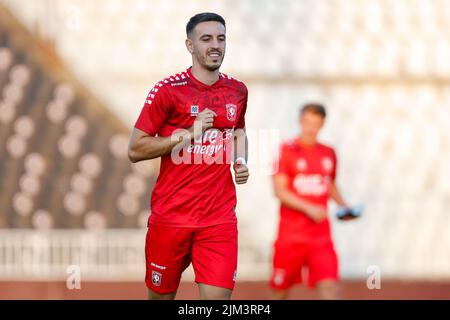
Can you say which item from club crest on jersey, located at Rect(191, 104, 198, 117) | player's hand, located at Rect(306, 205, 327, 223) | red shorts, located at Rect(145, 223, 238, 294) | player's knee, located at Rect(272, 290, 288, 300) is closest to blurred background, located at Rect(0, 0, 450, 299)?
player's knee, located at Rect(272, 290, 288, 300)

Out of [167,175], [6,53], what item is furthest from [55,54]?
[167,175]

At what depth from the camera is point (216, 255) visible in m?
5.15

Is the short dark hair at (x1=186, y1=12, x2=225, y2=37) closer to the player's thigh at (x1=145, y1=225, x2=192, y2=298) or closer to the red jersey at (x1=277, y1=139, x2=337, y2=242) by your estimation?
the player's thigh at (x1=145, y1=225, x2=192, y2=298)

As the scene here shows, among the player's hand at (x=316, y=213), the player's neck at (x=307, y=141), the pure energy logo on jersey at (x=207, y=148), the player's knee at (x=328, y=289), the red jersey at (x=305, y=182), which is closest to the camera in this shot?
the pure energy logo on jersey at (x=207, y=148)

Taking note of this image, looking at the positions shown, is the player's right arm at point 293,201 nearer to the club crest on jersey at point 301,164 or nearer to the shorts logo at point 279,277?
the club crest on jersey at point 301,164

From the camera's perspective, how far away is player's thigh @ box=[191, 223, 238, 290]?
513 centimetres

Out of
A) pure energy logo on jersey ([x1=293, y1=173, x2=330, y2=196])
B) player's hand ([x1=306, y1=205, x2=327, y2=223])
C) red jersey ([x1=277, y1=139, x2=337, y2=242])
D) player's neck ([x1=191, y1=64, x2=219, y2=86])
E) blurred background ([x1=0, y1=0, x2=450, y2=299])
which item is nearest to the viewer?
player's neck ([x1=191, y1=64, x2=219, y2=86])

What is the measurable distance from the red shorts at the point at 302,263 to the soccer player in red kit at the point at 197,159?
2211mm

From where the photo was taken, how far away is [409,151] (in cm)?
1224

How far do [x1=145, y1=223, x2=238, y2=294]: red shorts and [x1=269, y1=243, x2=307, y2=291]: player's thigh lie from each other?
2198mm

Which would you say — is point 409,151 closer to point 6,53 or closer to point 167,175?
point 6,53

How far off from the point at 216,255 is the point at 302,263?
2.45 metres

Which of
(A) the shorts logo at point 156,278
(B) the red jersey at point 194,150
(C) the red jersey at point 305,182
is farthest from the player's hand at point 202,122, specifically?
(C) the red jersey at point 305,182

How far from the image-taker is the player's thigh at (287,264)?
24.5 feet
